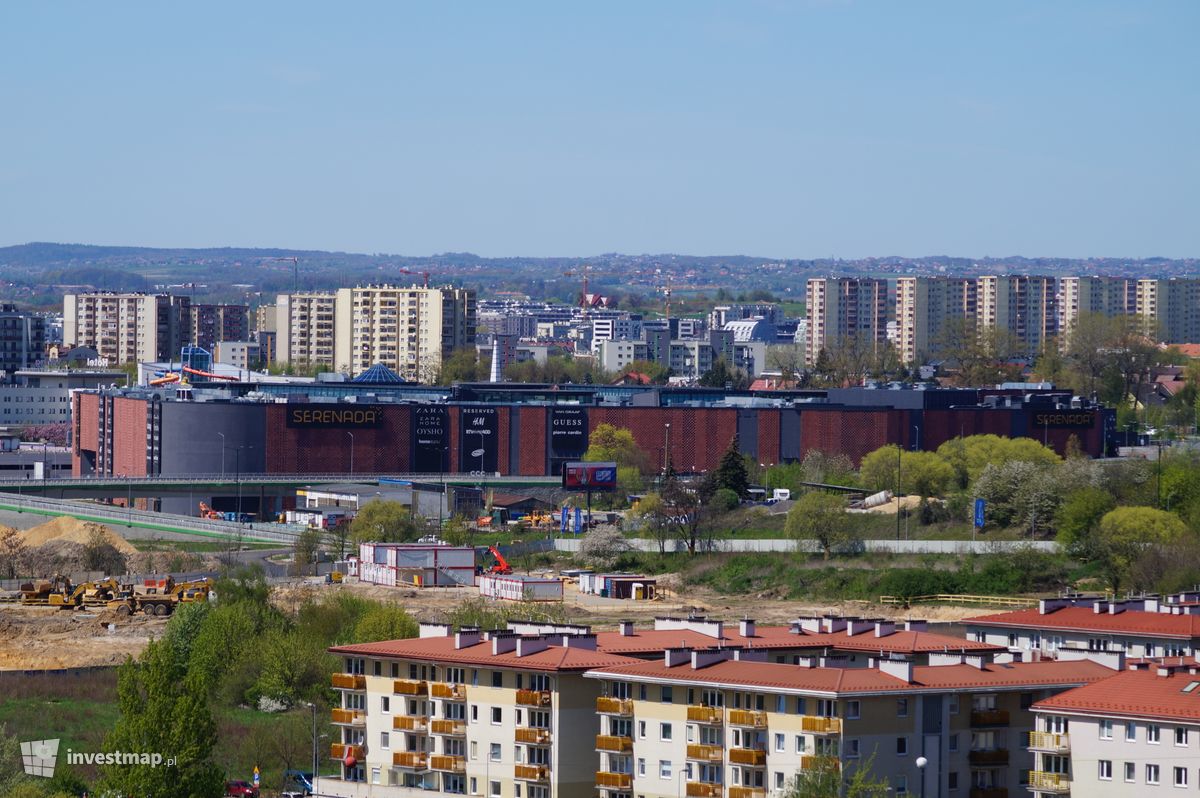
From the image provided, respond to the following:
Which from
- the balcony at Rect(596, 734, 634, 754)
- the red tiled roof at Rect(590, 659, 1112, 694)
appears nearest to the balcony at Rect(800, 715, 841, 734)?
the red tiled roof at Rect(590, 659, 1112, 694)

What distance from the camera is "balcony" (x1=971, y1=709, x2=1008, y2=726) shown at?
127ft

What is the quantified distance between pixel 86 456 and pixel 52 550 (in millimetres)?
38557

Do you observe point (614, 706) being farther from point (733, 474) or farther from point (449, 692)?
point (733, 474)

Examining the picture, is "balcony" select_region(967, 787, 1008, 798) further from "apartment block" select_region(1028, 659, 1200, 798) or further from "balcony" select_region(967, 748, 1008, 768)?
"apartment block" select_region(1028, 659, 1200, 798)

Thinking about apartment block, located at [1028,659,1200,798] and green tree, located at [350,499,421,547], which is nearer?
apartment block, located at [1028,659,1200,798]

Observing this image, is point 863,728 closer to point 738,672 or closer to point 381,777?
point 738,672

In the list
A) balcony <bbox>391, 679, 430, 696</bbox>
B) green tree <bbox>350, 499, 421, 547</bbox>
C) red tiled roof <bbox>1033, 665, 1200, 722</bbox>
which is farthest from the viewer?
green tree <bbox>350, 499, 421, 547</bbox>

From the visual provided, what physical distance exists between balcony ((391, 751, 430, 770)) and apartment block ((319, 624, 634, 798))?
0.03 metres

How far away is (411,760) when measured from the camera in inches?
1644

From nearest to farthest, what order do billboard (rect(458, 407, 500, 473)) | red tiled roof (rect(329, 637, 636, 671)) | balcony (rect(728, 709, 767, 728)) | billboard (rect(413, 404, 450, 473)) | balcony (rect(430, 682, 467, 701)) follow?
balcony (rect(728, 709, 767, 728)) < red tiled roof (rect(329, 637, 636, 671)) < balcony (rect(430, 682, 467, 701)) < billboard (rect(413, 404, 450, 473)) < billboard (rect(458, 407, 500, 473))

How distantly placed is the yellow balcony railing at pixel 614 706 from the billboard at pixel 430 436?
7977 centimetres

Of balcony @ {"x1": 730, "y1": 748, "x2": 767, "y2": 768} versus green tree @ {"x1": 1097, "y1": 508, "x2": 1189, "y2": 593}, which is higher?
balcony @ {"x1": 730, "y1": 748, "x2": 767, "y2": 768}

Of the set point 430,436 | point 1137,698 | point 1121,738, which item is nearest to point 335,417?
point 430,436

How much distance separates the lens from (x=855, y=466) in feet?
387
